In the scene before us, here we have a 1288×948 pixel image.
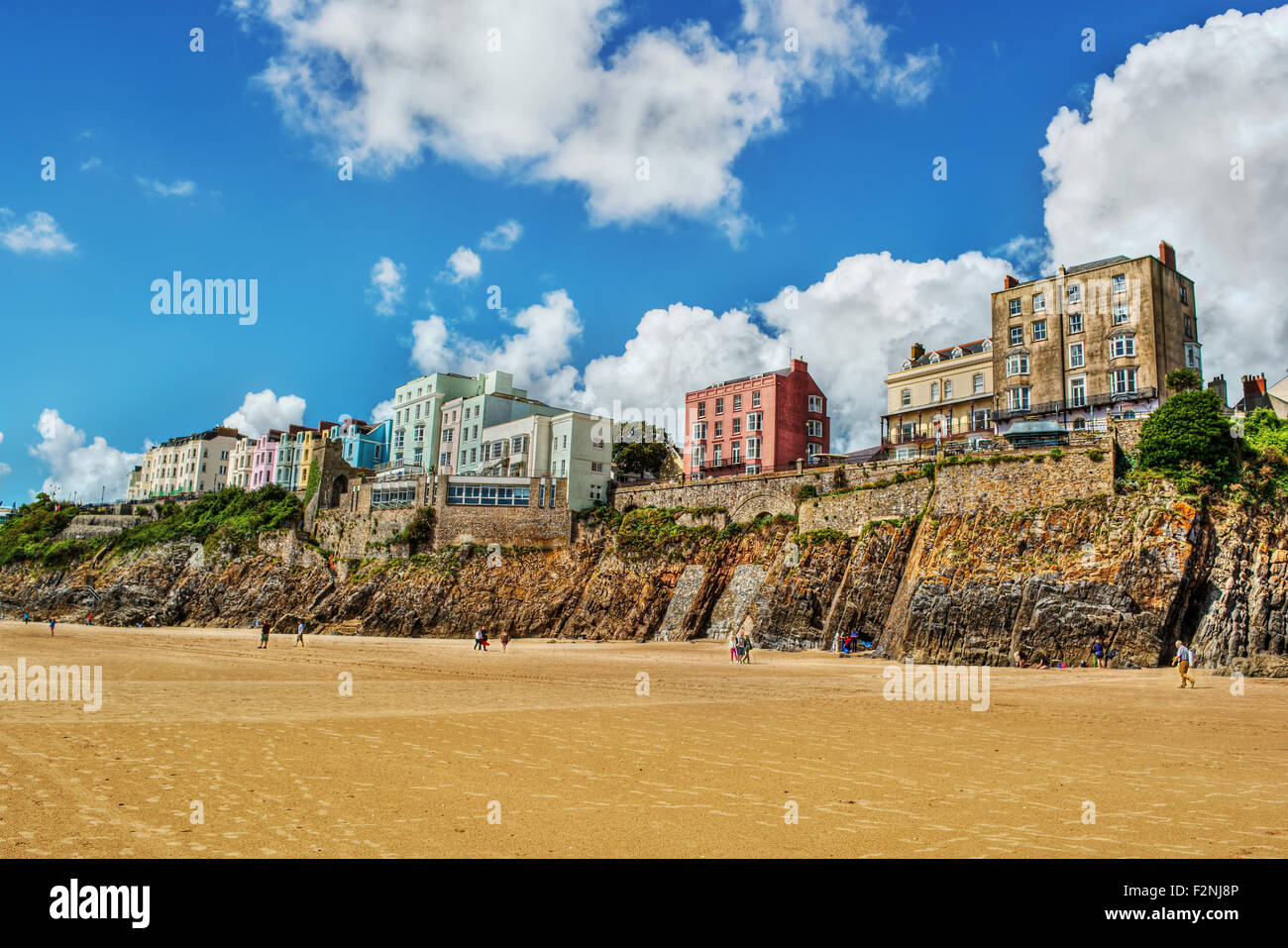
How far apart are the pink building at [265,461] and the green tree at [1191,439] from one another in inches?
3570

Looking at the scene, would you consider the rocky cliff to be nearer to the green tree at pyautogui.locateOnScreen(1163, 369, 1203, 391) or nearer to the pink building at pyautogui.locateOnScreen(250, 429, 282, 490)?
the green tree at pyautogui.locateOnScreen(1163, 369, 1203, 391)

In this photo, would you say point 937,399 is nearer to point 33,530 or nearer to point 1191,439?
point 1191,439

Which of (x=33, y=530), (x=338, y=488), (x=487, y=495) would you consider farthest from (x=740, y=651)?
(x=33, y=530)

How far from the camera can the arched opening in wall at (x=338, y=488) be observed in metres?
65.2

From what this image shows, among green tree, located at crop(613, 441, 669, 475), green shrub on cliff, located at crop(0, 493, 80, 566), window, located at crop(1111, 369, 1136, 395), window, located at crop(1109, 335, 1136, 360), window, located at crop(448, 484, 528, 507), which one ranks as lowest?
green shrub on cliff, located at crop(0, 493, 80, 566)

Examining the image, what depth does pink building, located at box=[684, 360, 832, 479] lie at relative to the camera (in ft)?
189

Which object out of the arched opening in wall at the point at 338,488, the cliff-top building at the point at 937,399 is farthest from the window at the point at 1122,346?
the arched opening in wall at the point at 338,488

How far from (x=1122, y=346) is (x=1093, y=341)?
1.64 m

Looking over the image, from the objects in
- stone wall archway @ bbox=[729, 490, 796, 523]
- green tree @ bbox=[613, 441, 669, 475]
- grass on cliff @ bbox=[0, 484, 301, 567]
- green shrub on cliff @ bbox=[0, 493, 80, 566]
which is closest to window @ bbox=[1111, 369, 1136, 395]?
stone wall archway @ bbox=[729, 490, 796, 523]

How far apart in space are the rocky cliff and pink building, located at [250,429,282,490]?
2923cm

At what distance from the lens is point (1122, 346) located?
43469 millimetres

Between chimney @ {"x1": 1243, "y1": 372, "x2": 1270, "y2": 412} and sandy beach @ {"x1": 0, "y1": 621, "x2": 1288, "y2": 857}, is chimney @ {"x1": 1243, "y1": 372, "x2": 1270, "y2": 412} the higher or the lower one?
the higher one
